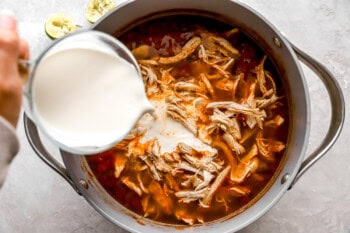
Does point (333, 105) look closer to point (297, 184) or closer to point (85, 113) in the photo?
point (297, 184)

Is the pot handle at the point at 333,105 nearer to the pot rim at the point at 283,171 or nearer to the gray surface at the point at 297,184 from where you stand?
the pot rim at the point at 283,171

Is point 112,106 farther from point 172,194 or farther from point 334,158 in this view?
point 334,158

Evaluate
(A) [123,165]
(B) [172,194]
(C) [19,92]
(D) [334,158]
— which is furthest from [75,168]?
(D) [334,158]

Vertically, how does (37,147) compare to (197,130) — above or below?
below

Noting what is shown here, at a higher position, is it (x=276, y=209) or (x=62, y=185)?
(x=276, y=209)

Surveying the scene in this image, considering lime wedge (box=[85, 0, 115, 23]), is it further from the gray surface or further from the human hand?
the human hand

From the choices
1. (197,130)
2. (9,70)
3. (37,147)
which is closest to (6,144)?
(9,70)
